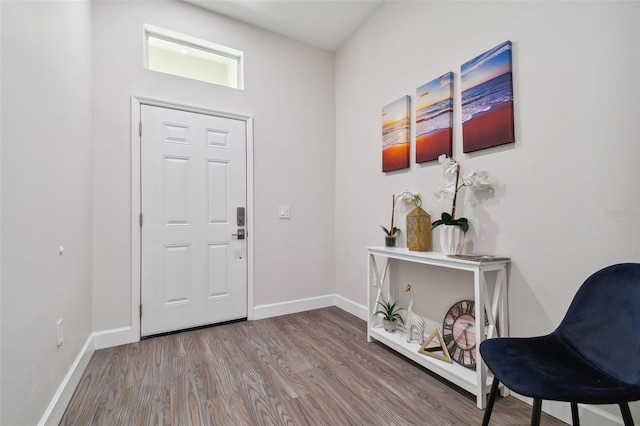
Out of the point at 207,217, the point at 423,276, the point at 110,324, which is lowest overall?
the point at 110,324

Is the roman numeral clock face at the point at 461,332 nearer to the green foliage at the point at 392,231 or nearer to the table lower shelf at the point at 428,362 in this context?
the table lower shelf at the point at 428,362

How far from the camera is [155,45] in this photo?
2.65 m

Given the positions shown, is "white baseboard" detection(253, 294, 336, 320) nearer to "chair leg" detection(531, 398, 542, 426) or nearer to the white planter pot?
the white planter pot

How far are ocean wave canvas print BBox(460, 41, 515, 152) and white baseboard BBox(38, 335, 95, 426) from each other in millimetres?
2674

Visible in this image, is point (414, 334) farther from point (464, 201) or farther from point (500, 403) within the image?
point (464, 201)

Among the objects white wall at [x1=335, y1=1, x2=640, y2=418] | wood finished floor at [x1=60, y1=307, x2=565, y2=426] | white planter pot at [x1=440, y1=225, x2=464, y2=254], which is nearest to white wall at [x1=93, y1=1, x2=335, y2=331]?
wood finished floor at [x1=60, y1=307, x2=565, y2=426]

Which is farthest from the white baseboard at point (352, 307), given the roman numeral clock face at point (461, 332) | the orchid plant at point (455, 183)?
the orchid plant at point (455, 183)

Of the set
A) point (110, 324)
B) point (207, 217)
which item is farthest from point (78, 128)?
point (110, 324)

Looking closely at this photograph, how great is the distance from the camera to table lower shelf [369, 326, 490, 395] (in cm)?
161

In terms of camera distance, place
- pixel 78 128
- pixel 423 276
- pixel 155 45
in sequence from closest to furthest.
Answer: pixel 78 128
pixel 423 276
pixel 155 45

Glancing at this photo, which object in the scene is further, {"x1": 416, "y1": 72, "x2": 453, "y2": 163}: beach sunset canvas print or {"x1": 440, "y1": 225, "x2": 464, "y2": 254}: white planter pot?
{"x1": 416, "y1": 72, "x2": 453, "y2": 163}: beach sunset canvas print

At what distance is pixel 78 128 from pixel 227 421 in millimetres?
2029

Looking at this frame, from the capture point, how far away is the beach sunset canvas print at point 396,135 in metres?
2.42

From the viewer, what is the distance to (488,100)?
1778 mm
